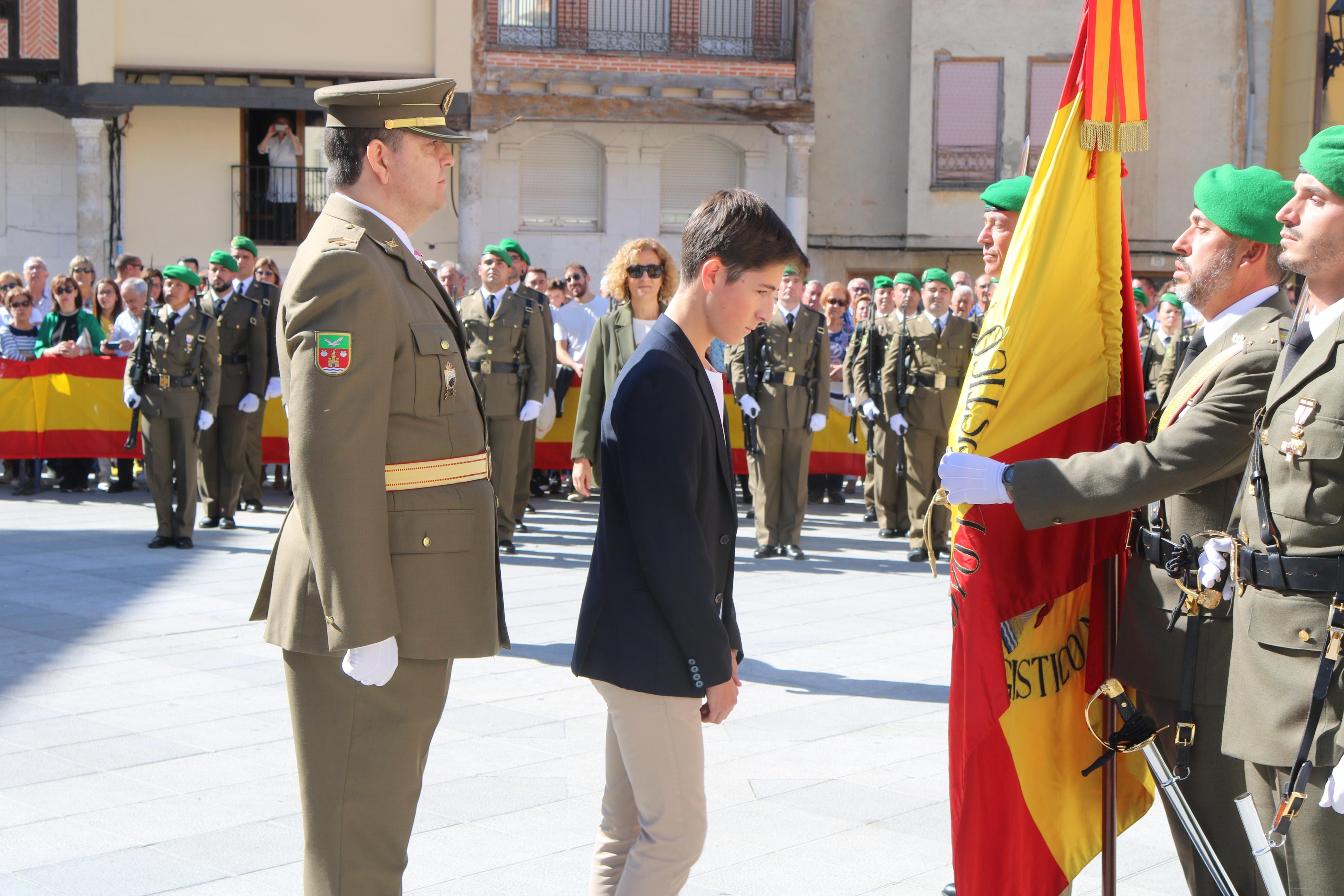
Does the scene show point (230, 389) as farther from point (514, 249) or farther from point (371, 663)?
point (371, 663)

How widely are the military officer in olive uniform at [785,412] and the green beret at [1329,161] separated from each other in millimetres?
7136

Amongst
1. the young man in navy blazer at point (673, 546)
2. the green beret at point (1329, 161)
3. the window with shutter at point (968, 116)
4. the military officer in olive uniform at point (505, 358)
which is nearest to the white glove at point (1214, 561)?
the green beret at point (1329, 161)

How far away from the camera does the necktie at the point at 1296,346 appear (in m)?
2.91

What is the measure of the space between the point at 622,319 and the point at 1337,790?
17.3ft

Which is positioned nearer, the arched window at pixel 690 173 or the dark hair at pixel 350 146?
the dark hair at pixel 350 146

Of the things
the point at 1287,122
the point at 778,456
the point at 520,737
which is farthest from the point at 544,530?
the point at 1287,122

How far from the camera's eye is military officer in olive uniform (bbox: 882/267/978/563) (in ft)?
34.7

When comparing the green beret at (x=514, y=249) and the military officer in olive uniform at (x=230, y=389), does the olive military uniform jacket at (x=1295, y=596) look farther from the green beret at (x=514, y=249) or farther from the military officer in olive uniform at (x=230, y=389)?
the military officer in olive uniform at (x=230, y=389)

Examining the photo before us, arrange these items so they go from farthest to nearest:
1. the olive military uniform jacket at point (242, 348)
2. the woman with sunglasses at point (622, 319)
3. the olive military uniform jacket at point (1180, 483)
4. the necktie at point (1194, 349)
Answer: the olive military uniform jacket at point (242, 348), the woman with sunglasses at point (622, 319), the necktie at point (1194, 349), the olive military uniform jacket at point (1180, 483)

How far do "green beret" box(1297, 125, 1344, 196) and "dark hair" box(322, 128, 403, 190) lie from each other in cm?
193

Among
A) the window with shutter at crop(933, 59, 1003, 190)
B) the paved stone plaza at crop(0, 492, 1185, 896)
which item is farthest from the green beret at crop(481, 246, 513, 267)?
the window with shutter at crop(933, 59, 1003, 190)

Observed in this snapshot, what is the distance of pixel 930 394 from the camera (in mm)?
10609

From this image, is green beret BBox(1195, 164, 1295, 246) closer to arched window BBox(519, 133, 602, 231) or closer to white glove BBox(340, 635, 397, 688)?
white glove BBox(340, 635, 397, 688)

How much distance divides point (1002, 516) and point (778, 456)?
6.75 m
